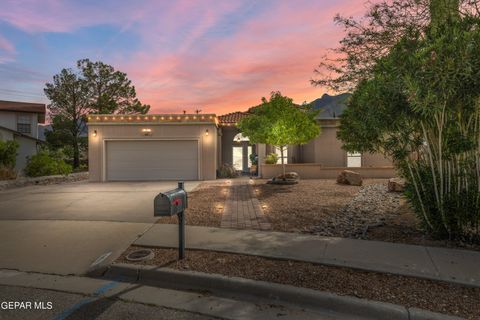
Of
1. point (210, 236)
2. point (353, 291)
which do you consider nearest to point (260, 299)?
point (353, 291)

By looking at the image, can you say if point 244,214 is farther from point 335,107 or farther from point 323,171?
point 335,107

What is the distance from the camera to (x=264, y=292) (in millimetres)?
3805

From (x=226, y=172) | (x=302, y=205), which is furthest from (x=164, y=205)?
(x=226, y=172)

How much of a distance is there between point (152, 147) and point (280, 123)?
8.31 m

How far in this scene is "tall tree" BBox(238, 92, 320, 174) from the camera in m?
14.2

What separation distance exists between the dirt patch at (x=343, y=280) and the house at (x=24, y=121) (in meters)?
25.7

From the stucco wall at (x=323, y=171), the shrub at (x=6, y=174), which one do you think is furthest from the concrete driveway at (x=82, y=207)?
the stucco wall at (x=323, y=171)

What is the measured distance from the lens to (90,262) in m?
4.95

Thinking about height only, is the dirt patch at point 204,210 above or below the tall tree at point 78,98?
below

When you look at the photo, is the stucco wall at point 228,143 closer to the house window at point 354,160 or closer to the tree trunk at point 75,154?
the house window at point 354,160

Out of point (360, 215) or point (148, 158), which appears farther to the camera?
point (148, 158)

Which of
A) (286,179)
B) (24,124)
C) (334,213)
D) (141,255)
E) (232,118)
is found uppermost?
(24,124)

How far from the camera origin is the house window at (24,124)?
90.4 ft

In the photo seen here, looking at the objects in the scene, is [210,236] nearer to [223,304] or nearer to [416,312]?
[223,304]
